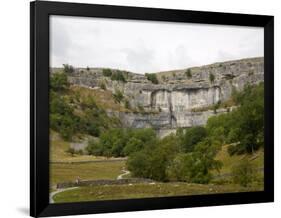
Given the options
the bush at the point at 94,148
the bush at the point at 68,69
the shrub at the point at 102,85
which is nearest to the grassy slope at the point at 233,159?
the bush at the point at 94,148

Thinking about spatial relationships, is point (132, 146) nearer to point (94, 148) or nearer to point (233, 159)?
point (94, 148)

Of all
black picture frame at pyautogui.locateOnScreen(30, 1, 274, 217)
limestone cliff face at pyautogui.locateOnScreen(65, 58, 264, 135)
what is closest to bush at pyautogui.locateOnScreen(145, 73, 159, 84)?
limestone cliff face at pyautogui.locateOnScreen(65, 58, 264, 135)

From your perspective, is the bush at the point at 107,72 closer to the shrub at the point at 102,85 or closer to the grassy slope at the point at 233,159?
the shrub at the point at 102,85

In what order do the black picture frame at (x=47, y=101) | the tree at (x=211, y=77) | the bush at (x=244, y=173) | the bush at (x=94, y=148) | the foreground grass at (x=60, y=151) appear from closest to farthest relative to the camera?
the black picture frame at (x=47, y=101) → the foreground grass at (x=60, y=151) → the bush at (x=94, y=148) → the tree at (x=211, y=77) → the bush at (x=244, y=173)

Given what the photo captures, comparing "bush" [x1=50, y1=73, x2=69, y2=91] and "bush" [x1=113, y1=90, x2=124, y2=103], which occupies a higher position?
"bush" [x1=50, y1=73, x2=69, y2=91]

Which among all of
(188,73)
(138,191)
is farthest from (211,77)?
(138,191)

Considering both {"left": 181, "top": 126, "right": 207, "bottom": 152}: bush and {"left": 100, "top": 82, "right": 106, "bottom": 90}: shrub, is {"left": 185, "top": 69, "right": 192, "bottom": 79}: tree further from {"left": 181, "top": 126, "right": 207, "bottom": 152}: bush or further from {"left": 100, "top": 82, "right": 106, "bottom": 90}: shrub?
{"left": 100, "top": 82, "right": 106, "bottom": 90}: shrub
